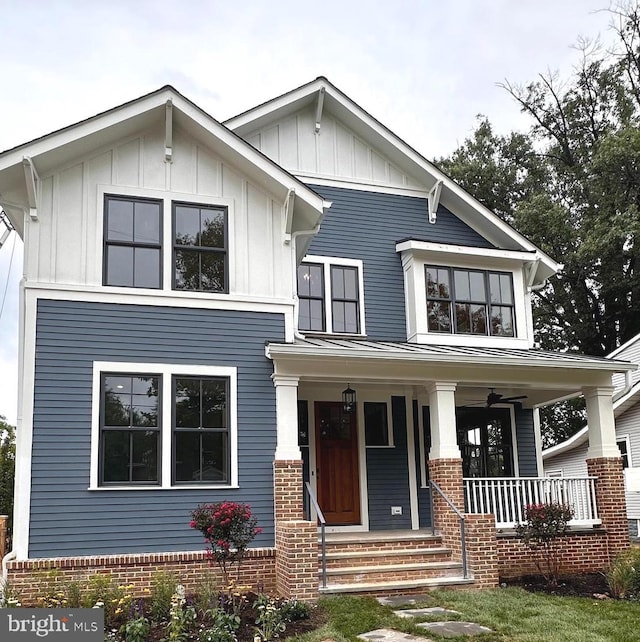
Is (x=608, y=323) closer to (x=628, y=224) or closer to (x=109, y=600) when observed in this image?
(x=628, y=224)

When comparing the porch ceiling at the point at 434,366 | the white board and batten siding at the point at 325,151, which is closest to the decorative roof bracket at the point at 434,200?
the white board and batten siding at the point at 325,151

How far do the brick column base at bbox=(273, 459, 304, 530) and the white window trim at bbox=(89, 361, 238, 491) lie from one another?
596mm

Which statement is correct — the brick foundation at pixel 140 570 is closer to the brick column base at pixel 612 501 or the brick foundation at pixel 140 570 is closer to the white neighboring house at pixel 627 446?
the brick column base at pixel 612 501

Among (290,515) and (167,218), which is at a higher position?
(167,218)

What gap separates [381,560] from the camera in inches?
433

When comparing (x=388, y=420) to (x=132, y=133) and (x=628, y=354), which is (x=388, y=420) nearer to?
(x=132, y=133)

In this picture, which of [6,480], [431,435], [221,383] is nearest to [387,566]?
[431,435]

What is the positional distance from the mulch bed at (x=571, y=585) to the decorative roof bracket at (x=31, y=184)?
28.5ft

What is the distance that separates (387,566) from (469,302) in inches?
228

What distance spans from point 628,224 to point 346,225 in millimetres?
12752

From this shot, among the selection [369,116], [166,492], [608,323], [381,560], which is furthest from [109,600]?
[608,323]

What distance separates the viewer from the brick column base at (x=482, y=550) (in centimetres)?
1085

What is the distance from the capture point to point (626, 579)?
406 inches

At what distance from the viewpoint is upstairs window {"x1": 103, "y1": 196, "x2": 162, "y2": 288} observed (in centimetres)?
1120
